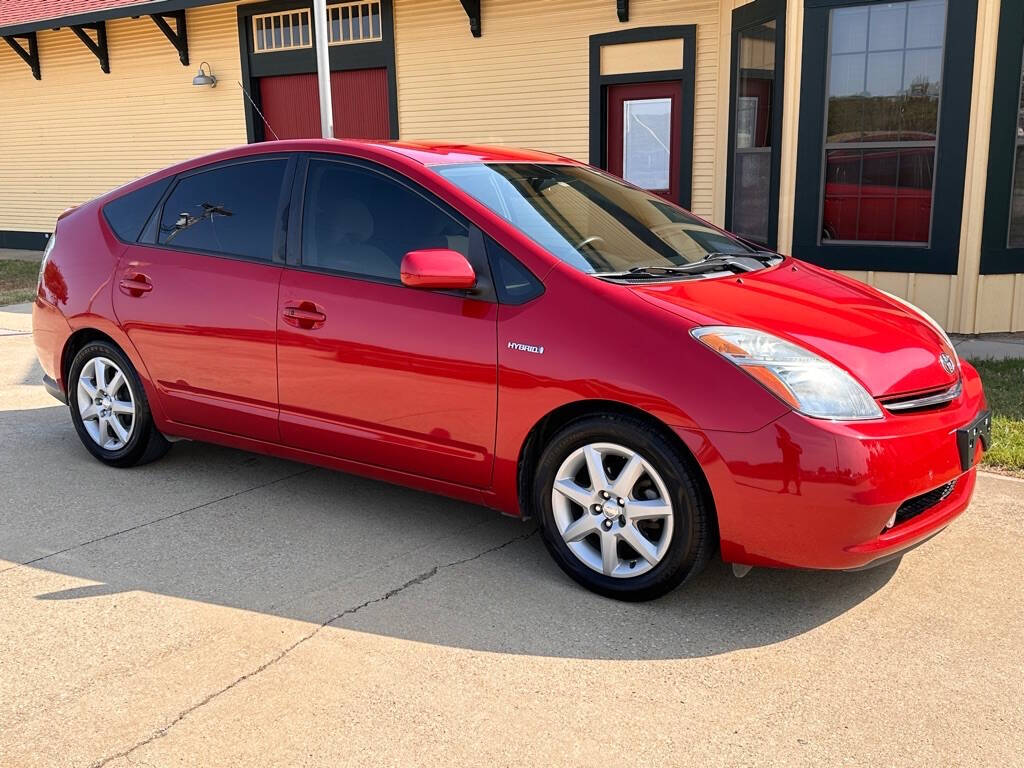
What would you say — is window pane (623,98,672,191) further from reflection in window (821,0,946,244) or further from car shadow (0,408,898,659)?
car shadow (0,408,898,659)

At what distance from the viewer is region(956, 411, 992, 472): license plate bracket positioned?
3.57m

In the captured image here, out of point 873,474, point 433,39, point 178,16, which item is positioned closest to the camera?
point 873,474

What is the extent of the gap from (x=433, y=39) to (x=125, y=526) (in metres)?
9.57

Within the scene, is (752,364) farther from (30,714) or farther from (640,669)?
(30,714)

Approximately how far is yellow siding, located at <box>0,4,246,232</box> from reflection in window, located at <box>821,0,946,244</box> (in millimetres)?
9003

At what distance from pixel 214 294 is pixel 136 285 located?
1.95 feet

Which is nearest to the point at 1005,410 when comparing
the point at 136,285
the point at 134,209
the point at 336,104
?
the point at 136,285

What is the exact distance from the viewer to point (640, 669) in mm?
3254

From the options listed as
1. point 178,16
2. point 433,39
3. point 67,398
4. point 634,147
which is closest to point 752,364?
point 67,398

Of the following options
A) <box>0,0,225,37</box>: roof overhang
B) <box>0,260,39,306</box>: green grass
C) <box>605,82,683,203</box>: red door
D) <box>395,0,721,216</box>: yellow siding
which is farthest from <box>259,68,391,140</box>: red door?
<box>0,260,39,306</box>: green grass

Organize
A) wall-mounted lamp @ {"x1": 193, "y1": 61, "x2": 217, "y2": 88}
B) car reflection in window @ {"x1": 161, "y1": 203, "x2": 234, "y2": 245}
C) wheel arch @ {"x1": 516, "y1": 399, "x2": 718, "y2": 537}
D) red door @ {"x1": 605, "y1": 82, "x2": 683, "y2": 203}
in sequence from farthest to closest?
wall-mounted lamp @ {"x1": 193, "y1": 61, "x2": 217, "y2": 88}, red door @ {"x1": 605, "y1": 82, "x2": 683, "y2": 203}, car reflection in window @ {"x1": 161, "y1": 203, "x2": 234, "y2": 245}, wheel arch @ {"x1": 516, "y1": 399, "x2": 718, "y2": 537}

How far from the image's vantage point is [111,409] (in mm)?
5285

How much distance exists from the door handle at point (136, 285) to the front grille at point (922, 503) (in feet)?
11.8

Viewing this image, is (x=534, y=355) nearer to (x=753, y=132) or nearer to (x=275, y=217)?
(x=275, y=217)
